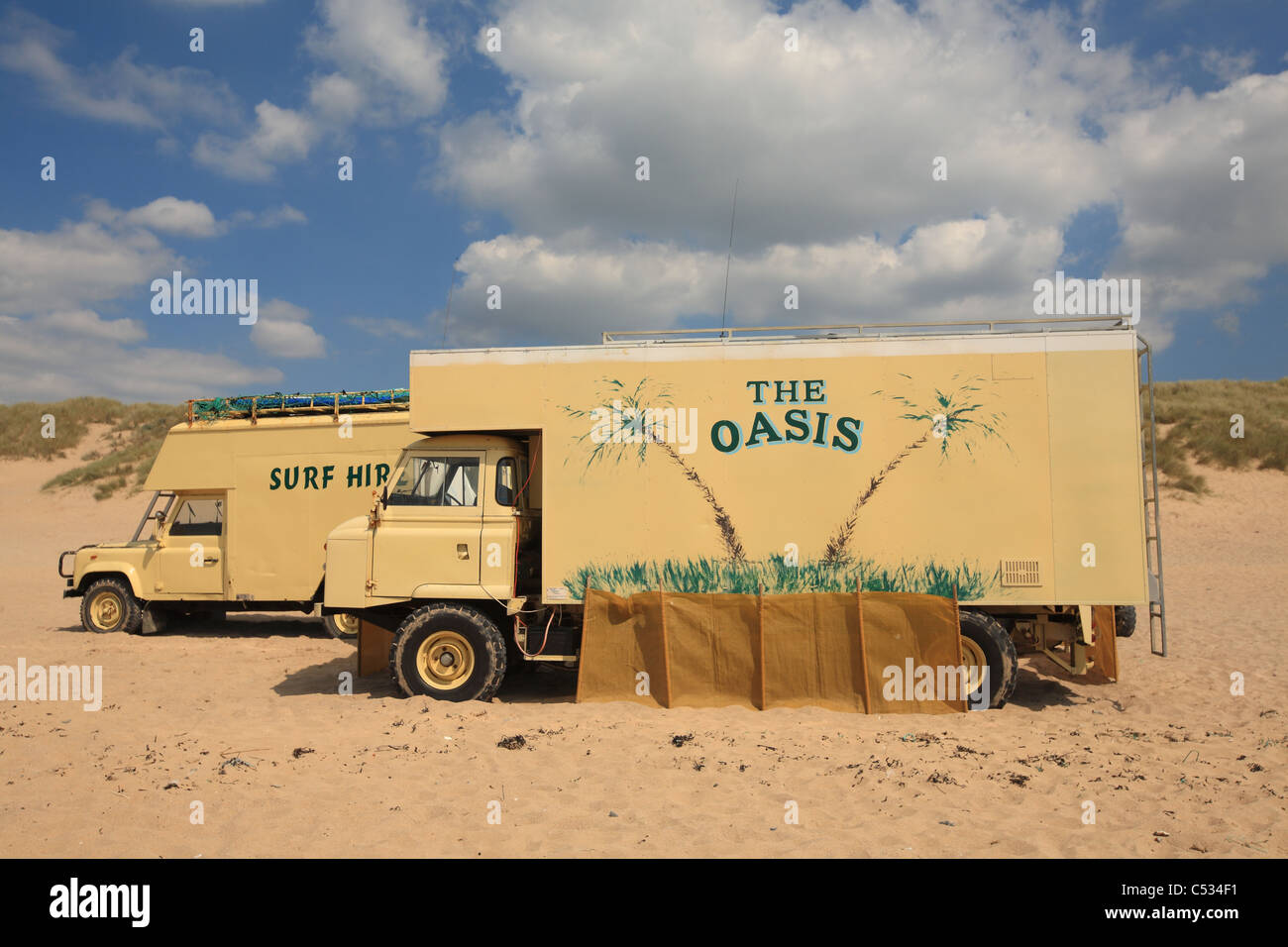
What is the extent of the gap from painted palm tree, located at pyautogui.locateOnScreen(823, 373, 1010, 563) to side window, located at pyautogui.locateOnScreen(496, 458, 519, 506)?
11.2 ft

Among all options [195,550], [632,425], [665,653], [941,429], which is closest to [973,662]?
[941,429]

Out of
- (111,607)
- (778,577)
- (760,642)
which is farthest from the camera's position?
(111,607)

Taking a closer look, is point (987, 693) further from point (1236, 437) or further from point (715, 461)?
point (1236, 437)

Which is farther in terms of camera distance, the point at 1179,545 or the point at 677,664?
the point at 1179,545

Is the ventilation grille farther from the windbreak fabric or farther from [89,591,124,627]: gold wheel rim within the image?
[89,591,124,627]: gold wheel rim

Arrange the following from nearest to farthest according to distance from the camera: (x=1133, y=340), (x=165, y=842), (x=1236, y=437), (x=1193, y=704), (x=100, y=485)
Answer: (x=165, y=842) → (x=1133, y=340) → (x=1193, y=704) → (x=1236, y=437) → (x=100, y=485)

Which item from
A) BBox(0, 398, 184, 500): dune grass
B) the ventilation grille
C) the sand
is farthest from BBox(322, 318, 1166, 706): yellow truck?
BBox(0, 398, 184, 500): dune grass

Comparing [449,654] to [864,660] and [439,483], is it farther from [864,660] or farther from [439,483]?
[864,660]

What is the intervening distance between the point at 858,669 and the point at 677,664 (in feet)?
5.96

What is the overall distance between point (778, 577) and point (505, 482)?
3.12m

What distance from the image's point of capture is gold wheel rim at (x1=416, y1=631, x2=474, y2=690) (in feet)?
27.8

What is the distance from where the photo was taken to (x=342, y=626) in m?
13.2

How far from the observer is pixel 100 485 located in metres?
34.3
